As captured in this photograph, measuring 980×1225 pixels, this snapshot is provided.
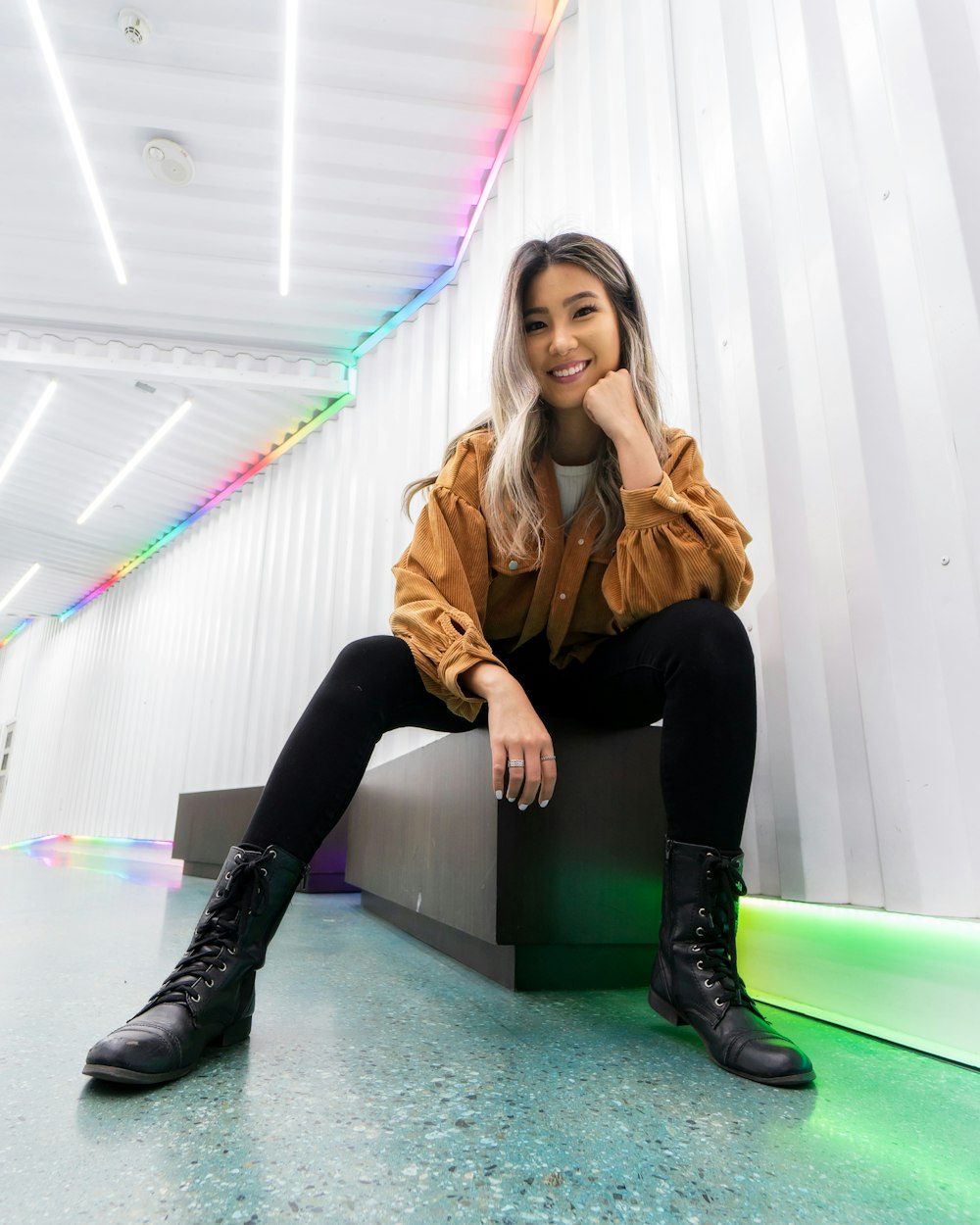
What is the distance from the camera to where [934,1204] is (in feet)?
1.93

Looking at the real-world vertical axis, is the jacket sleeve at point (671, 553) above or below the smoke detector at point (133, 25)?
below

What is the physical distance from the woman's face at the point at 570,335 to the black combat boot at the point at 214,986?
2.99ft

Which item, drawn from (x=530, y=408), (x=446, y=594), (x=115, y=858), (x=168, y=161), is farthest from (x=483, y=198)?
(x=115, y=858)

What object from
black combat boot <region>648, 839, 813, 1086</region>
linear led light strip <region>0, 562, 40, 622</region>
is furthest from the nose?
linear led light strip <region>0, 562, 40, 622</region>

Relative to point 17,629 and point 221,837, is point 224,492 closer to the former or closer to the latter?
point 221,837

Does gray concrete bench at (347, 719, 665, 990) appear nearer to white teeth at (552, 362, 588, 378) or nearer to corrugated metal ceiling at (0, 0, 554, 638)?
white teeth at (552, 362, 588, 378)

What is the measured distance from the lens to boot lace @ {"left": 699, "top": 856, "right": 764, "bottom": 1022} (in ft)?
2.97

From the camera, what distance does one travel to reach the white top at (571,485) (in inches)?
53.8

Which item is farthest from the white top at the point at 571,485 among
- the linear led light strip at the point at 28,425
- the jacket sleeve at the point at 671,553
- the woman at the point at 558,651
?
the linear led light strip at the point at 28,425

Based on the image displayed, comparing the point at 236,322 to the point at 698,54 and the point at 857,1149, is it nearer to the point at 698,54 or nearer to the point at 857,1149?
the point at 698,54

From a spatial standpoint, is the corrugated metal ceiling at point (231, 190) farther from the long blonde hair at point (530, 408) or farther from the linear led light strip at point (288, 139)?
the long blonde hair at point (530, 408)

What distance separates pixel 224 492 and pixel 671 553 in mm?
6002

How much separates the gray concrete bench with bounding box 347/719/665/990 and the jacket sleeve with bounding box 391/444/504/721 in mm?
248

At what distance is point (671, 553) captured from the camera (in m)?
1.12
